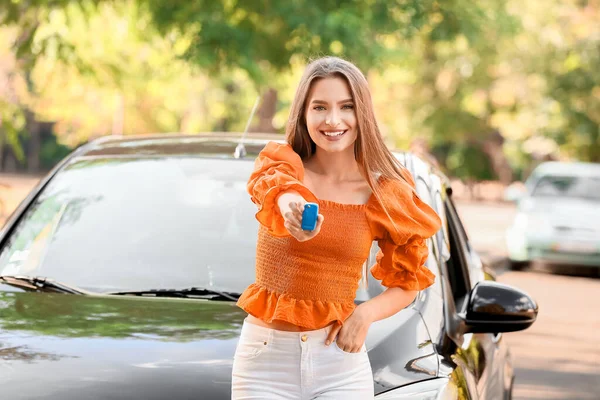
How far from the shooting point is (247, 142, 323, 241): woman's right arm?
2.58 meters

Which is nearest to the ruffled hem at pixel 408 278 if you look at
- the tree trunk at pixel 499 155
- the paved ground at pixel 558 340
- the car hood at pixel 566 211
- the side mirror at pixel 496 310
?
the side mirror at pixel 496 310

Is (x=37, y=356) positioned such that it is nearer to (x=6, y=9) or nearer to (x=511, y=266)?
(x=6, y=9)

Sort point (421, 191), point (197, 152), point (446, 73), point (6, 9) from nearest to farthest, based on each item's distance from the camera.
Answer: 1. point (421, 191)
2. point (197, 152)
3. point (6, 9)
4. point (446, 73)

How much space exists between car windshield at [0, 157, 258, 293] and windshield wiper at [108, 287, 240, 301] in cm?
3

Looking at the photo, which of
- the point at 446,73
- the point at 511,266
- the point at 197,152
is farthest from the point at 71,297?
the point at 446,73

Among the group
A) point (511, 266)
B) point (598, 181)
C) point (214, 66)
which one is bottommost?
point (511, 266)

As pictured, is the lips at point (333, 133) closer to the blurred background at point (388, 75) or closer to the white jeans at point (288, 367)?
the white jeans at point (288, 367)

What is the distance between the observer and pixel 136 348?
3.61m

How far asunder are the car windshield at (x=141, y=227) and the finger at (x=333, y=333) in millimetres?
1470

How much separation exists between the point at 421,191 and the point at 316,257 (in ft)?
6.21

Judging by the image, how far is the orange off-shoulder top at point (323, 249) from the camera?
283cm

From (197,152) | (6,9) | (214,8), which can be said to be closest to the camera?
(197,152)

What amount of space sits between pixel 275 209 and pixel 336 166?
299 mm

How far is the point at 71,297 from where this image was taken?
4262 millimetres
